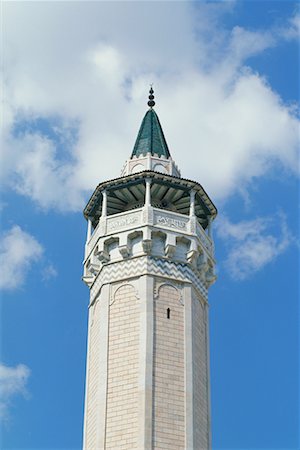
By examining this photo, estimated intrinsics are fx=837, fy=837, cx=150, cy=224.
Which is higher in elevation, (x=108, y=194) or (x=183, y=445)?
(x=108, y=194)

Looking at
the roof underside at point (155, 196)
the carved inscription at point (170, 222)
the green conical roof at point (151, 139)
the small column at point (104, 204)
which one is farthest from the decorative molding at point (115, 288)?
the green conical roof at point (151, 139)

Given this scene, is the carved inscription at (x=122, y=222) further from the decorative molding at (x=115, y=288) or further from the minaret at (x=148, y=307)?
the decorative molding at (x=115, y=288)

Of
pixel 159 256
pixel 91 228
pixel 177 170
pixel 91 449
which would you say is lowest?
pixel 91 449

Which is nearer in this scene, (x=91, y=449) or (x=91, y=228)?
(x=91, y=449)

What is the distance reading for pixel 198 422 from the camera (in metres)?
28.2

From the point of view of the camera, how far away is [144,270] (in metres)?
30.2

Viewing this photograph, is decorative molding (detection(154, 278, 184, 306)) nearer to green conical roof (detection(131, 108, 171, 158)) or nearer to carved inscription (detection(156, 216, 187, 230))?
carved inscription (detection(156, 216, 187, 230))

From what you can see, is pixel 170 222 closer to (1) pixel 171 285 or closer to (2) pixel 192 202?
(2) pixel 192 202

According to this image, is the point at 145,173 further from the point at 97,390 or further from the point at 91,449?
the point at 91,449

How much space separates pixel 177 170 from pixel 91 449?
12.2m

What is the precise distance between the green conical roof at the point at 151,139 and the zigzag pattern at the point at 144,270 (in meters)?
5.50

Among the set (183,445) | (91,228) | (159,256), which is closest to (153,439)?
(183,445)

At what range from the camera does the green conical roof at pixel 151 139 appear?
34531 millimetres

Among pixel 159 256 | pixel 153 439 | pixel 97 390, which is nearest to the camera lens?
pixel 153 439
